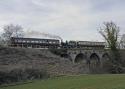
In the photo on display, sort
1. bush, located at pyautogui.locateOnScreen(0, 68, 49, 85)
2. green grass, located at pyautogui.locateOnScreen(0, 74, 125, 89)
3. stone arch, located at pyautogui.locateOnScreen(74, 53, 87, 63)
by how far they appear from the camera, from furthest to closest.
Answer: stone arch, located at pyautogui.locateOnScreen(74, 53, 87, 63)
bush, located at pyautogui.locateOnScreen(0, 68, 49, 85)
green grass, located at pyautogui.locateOnScreen(0, 74, 125, 89)

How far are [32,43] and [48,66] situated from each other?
19532 millimetres

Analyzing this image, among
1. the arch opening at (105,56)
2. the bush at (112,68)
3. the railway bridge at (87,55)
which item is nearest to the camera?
the bush at (112,68)

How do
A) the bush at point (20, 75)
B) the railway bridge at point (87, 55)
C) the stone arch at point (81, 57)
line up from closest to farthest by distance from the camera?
the bush at point (20, 75), the railway bridge at point (87, 55), the stone arch at point (81, 57)

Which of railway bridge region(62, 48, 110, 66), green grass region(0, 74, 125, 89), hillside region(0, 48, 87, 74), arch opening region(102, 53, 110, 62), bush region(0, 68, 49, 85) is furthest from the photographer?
arch opening region(102, 53, 110, 62)

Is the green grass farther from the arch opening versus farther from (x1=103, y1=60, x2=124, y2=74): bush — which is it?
the arch opening

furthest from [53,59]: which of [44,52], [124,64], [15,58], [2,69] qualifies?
[124,64]

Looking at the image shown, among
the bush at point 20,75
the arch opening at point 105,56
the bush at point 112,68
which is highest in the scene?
the arch opening at point 105,56

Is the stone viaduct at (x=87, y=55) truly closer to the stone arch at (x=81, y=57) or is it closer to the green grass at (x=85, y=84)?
the stone arch at (x=81, y=57)

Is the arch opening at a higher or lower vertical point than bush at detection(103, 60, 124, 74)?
higher

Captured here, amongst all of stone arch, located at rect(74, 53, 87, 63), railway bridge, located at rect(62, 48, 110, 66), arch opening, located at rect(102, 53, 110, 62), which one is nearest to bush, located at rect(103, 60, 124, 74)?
railway bridge, located at rect(62, 48, 110, 66)

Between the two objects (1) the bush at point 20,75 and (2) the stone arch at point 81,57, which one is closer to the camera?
(1) the bush at point 20,75

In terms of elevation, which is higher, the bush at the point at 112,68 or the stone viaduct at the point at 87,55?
the stone viaduct at the point at 87,55

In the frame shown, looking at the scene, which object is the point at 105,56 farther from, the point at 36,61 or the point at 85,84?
the point at 85,84

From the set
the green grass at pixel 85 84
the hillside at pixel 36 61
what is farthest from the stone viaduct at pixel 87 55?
the green grass at pixel 85 84
